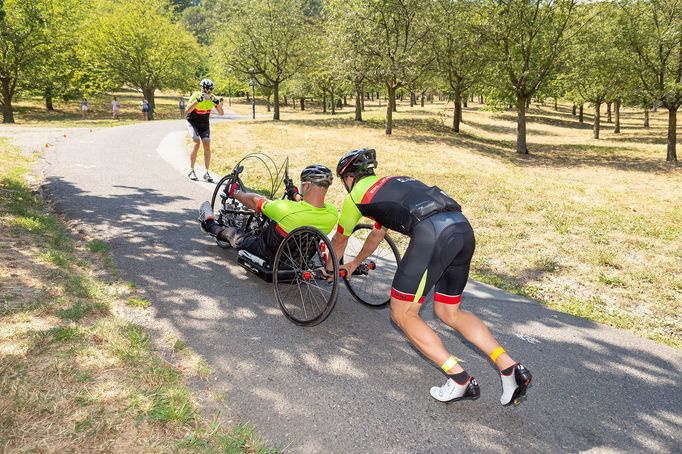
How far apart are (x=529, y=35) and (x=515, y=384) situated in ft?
76.5

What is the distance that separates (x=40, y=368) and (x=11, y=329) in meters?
0.70

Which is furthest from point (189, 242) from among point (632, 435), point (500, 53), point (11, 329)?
point (500, 53)

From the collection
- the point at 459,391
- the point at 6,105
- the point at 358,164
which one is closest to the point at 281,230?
the point at 358,164

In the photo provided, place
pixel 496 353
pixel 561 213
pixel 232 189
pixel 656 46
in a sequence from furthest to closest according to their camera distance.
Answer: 1. pixel 656 46
2. pixel 561 213
3. pixel 232 189
4. pixel 496 353

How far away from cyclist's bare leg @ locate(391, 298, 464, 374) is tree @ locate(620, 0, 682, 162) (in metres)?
23.0

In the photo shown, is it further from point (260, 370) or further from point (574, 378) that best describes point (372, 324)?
point (574, 378)

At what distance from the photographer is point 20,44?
28031 mm


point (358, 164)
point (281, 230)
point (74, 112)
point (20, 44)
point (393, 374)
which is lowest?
point (393, 374)

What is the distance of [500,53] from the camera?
23.3m

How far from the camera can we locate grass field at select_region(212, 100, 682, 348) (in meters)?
5.82

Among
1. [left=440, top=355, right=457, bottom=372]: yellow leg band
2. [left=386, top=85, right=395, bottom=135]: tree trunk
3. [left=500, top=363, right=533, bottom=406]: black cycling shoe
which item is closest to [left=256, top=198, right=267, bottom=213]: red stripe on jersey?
[left=440, top=355, right=457, bottom=372]: yellow leg band

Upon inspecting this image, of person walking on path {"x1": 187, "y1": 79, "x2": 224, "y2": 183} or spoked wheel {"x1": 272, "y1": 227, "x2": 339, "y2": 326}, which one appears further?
person walking on path {"x1": 187, "y1": 79, "x2": 224, "y2": 183}

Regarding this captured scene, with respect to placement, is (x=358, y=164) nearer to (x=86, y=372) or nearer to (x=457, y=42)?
(x=86, y=372)

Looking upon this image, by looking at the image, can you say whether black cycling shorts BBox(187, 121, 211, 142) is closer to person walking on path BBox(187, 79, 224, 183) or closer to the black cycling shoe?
person walking on path BBox(187, 79, 224, 183)
